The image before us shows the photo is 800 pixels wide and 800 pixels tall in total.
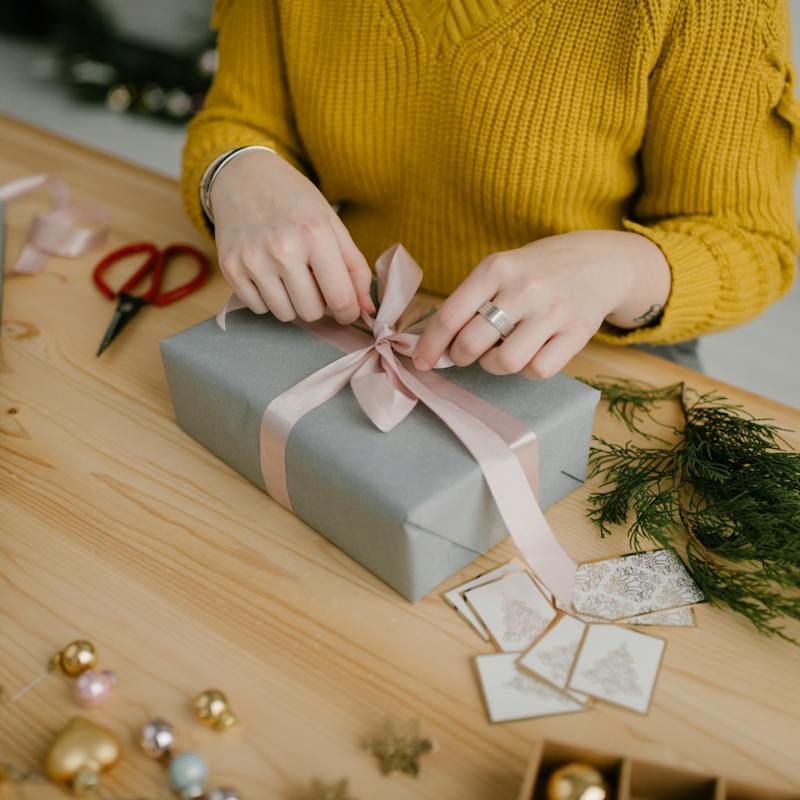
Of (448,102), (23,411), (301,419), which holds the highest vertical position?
(448,102)

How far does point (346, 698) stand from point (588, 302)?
13.8 inches

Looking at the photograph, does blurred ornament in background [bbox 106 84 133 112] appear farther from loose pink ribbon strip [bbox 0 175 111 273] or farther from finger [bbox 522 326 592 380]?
finger [bbox 522 326 592 380]

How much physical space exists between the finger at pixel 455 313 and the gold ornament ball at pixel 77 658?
31cm

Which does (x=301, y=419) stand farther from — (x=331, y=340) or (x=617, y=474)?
(x=617, y=474)

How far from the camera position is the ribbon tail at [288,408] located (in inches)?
22.2

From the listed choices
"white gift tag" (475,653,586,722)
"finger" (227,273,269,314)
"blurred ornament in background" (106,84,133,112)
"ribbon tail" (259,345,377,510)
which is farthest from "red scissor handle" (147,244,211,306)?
"blurred ornament in background" (106,84,133,112)

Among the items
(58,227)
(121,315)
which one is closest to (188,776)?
(121,315)

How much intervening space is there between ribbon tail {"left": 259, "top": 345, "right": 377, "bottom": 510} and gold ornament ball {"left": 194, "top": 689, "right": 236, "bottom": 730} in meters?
0.17

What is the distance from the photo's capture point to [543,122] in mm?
746

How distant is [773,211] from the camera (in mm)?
744

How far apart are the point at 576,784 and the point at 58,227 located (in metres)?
0.86

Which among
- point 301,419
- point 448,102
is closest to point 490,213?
point 448,102

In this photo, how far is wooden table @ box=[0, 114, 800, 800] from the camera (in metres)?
0.46

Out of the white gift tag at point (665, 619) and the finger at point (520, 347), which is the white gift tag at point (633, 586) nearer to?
the white gift tag at point (665, 619)
